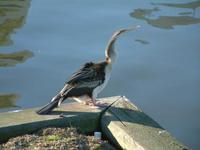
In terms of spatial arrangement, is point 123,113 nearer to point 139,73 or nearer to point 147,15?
point 139,73

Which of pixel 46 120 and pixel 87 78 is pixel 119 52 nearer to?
pixel 87 78

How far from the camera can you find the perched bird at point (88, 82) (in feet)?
14.0

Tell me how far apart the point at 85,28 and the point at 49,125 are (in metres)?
4.27

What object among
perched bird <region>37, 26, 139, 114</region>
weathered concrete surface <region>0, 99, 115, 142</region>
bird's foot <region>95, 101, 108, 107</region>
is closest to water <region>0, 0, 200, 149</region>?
perched bird <region>37, 26, 139, 114</region>

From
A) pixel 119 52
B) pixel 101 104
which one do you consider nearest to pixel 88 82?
pixel 101 104

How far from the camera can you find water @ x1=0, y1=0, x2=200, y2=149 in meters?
6.25

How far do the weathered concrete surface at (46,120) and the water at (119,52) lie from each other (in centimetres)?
184

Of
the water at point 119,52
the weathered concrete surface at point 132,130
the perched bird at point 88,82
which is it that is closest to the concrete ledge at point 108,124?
the weathered concrete surface at point 132,130

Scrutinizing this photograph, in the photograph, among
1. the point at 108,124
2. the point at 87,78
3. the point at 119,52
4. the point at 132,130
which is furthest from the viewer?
the point at 119,52

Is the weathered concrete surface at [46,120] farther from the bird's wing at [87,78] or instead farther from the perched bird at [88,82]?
the bird's wing at [87,78]

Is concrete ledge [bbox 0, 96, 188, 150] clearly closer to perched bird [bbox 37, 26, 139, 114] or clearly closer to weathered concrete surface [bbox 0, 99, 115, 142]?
weathered concrete surface [bbox 0, 99, 115, 142]

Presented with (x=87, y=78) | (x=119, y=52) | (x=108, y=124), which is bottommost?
(x=119, y=52)

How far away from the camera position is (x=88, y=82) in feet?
14.3

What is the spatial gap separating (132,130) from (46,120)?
2.01 ft
